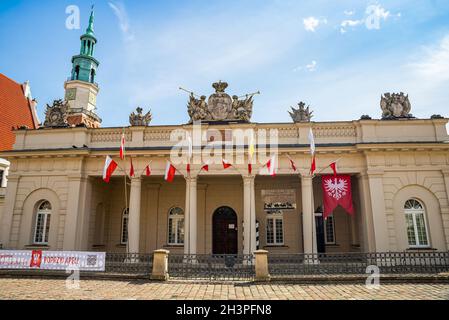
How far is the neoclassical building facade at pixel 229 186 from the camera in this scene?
17422 millimetres

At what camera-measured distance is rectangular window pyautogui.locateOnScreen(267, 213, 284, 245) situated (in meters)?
20.9

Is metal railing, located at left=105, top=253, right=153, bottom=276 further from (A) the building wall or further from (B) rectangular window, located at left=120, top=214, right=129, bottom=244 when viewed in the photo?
(B) rectangular window, located at left=120, top=214, right=129, bottom=244

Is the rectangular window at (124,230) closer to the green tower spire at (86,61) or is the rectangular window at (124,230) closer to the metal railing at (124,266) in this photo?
the metal railing at (124,266)

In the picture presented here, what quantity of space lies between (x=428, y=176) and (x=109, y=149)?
61.6ft

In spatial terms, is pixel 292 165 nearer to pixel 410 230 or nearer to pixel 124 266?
pixel 410 230

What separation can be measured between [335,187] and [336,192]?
0.92ft

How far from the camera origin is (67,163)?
755 inches

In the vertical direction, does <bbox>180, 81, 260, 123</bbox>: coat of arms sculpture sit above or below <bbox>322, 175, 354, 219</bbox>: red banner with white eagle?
above

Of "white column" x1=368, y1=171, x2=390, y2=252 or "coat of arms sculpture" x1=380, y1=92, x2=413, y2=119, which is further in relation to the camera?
"coat of arms sculpture" x1=380, y1=92, x2=413, y2=119

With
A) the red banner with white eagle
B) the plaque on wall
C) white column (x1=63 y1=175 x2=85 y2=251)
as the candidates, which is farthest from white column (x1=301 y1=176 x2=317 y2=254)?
white column (x1=63 y1=175 x2=85 y2=251)

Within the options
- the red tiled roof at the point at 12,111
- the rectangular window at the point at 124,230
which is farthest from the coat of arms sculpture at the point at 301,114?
the red tiled roof at the point at 12,111

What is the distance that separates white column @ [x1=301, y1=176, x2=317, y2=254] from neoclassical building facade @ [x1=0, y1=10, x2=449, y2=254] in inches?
2.3

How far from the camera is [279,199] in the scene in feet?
61.9
